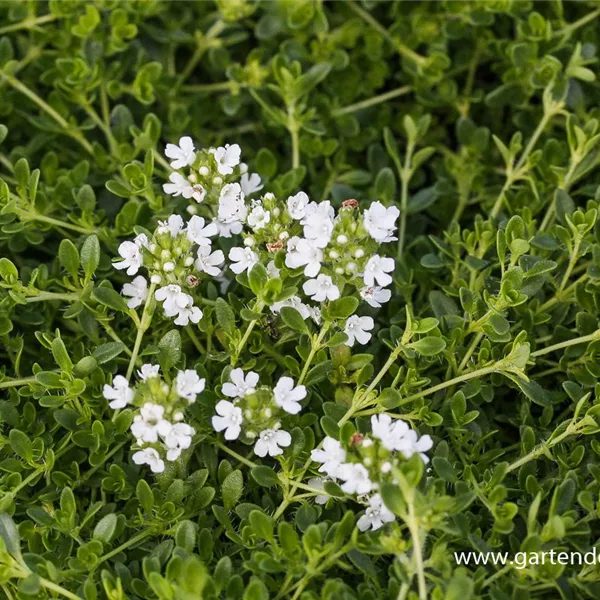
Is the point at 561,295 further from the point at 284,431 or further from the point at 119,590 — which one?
the point at 119,590

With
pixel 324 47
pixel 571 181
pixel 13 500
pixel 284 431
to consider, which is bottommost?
pixel 13 500

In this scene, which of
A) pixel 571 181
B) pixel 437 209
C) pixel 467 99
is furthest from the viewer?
pixel 467 99

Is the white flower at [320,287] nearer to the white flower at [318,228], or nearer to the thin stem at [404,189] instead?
the white flower at [318,228]

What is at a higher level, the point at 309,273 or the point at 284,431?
the point at 309,273

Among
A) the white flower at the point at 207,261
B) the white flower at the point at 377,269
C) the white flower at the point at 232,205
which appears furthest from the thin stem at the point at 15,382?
the white flower at the point at 377,269

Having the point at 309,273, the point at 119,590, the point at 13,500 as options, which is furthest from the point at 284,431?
the point at 13,500

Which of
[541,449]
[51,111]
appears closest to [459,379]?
[541,449]

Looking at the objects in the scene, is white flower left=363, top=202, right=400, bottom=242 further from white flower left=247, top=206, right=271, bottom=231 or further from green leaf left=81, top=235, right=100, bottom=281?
green leaf left=81, top=235, right=100, bottom=281

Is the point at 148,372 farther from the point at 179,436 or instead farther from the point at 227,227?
the point at 227,227
